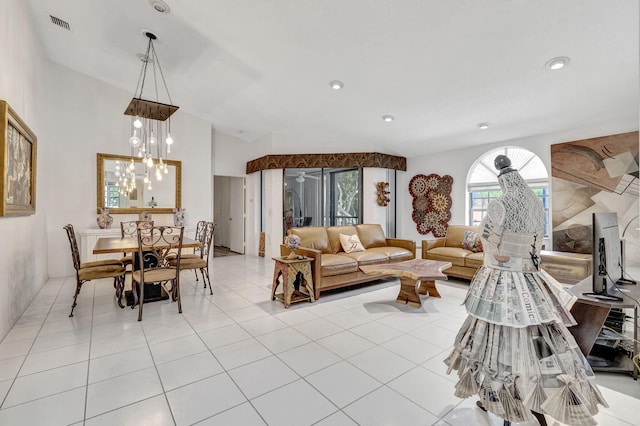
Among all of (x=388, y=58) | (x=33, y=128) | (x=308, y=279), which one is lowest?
Answer: (x=308, y=279)

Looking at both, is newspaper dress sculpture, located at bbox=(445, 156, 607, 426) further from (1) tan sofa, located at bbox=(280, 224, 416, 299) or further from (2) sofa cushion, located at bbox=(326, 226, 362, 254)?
(2) sofa cushion, located at bbox=(326, 226, 362, 254)

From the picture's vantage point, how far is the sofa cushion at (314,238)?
446 cm

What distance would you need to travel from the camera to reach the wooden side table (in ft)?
11.7

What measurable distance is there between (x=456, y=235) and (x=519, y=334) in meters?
3.96

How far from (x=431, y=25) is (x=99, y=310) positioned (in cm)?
478

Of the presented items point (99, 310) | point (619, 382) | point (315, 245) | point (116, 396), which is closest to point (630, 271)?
point (619, 382)

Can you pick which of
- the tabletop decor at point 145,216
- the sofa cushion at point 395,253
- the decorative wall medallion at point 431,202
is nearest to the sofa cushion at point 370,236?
the sofa cushion at point 395,253

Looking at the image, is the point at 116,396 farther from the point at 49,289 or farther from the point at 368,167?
the point at 368,167

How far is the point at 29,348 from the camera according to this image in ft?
8.16

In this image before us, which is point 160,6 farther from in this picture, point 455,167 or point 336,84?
point 455,167

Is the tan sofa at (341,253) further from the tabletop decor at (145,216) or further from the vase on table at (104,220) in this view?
the vase on table at (104,220)

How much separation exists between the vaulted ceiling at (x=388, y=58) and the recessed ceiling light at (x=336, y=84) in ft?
0.32

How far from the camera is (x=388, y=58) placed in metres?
3.35

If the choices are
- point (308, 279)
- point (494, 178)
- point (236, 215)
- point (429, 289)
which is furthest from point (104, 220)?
point (494, 178)
